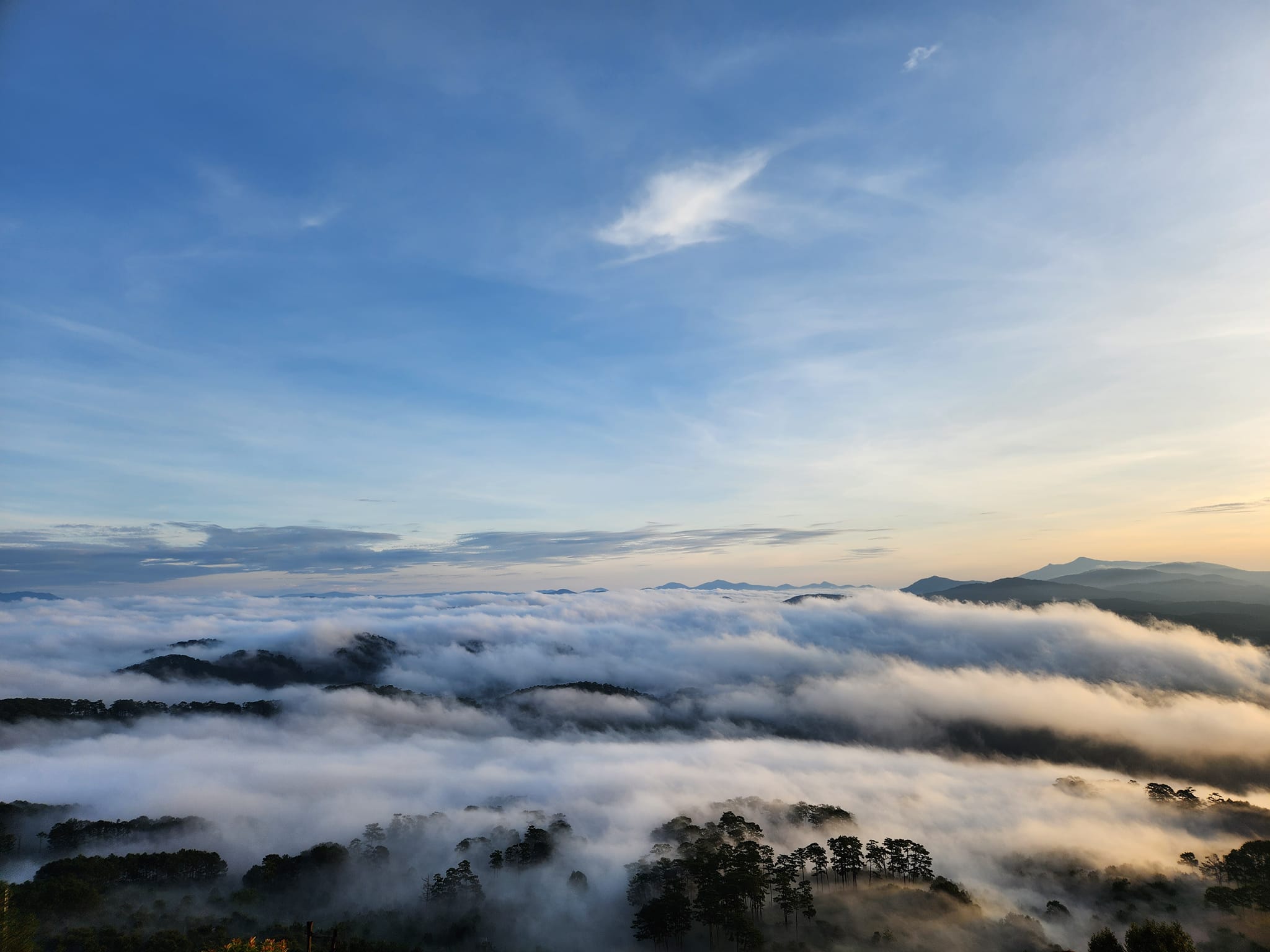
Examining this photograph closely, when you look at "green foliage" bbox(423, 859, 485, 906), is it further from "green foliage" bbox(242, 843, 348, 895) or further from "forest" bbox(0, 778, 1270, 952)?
"green foliage" bbox(242, 843, 348, 895)

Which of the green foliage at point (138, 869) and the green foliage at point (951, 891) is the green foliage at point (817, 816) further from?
the green foliage at point (138, 869)

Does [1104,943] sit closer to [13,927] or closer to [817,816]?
[13,927]

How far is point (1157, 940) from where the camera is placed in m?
74.5

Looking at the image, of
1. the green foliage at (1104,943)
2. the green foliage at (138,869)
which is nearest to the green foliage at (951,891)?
the green foliage at (1104,943)

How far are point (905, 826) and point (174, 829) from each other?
24333cm

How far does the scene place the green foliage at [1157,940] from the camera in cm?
7412

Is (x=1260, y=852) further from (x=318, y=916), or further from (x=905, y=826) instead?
(x=318, y=916)

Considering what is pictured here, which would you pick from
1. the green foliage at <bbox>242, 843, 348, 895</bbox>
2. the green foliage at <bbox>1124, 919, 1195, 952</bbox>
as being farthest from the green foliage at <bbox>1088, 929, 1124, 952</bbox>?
the green foliage at <bbox>242, 843, 348, 895</bbox>

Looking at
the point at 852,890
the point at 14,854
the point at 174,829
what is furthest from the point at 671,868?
the point at 14,854

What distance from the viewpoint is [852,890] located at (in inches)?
5281

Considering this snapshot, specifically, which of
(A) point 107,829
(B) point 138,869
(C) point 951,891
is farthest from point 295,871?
(C) point 951,891

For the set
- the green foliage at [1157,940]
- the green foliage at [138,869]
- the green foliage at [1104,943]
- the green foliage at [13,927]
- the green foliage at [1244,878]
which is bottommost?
the green foliage at [138,869]

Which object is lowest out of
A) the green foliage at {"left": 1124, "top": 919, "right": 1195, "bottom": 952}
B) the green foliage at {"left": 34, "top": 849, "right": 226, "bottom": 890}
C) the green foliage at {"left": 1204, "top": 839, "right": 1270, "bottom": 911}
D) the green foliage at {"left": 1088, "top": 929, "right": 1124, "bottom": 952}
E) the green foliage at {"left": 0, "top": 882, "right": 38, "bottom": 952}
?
the green foliage at {"left": 34, "top": 849, "right": 226, "bottom": 890}

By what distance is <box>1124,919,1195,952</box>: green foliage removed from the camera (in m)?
74.1
